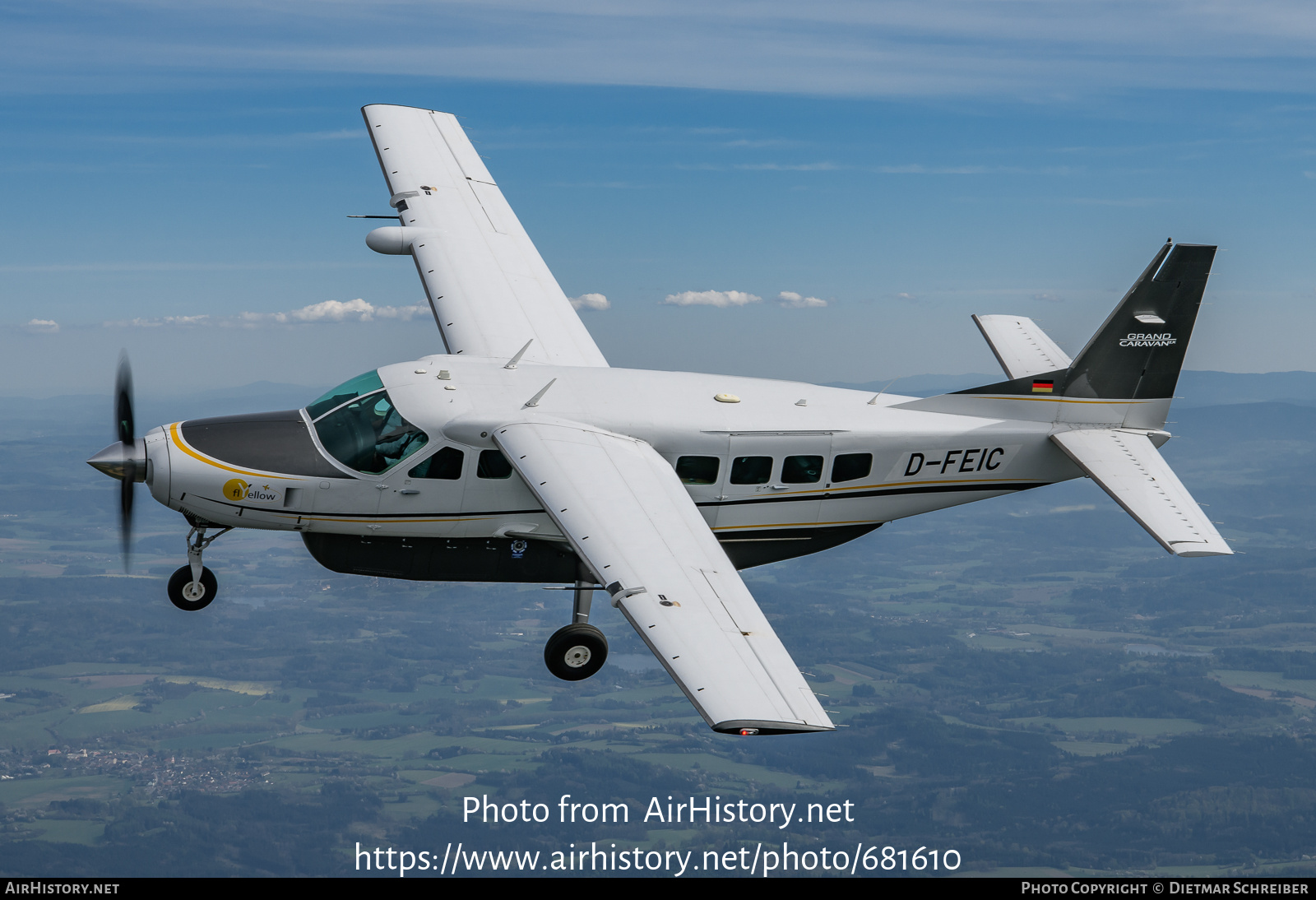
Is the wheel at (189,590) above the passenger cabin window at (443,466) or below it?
below

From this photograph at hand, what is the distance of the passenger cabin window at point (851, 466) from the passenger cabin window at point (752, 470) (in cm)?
146

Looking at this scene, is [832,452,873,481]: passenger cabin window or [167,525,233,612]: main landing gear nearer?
[167,525,233,612]: main landing gear

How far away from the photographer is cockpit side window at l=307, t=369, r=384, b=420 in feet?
67.8

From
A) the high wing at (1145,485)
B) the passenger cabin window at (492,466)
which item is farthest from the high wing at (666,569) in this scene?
the high wing at (1145,485)

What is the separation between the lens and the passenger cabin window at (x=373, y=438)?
1997 cm

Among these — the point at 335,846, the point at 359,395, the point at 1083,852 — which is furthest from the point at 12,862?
the point at 359,395

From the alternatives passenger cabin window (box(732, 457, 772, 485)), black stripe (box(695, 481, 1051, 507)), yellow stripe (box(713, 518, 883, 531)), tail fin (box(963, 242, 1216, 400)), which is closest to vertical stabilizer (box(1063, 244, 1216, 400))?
tail fin (box(963, 242, 1216, 400))

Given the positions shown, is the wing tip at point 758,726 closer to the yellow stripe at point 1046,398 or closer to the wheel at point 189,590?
the yellow stripe at point 1046,398

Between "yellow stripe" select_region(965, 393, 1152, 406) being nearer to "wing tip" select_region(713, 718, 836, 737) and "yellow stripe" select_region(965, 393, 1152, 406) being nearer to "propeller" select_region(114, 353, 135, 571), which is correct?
"wing tip" select_region(713, 718, 836, 737)

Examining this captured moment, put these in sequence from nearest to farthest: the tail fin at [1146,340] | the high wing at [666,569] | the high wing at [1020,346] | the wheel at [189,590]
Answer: the high wing at [666,569]
the wheel at [189,590]
the tail fin at [1146,340]
the high wing at [1020,346]

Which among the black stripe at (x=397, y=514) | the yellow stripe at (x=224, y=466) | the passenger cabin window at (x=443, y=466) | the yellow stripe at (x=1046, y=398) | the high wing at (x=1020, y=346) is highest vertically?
the high wing at (x=1020, y=346)

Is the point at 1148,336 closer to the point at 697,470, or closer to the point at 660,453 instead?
the point at 697,470

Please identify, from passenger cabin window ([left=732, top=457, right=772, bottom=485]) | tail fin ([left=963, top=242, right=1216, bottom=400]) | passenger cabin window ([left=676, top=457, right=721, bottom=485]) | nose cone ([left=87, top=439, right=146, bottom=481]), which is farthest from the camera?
tail fin ([left=963, top=242, right=1216, bottom=400])

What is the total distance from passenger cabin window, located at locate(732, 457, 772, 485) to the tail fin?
6.21 metres
